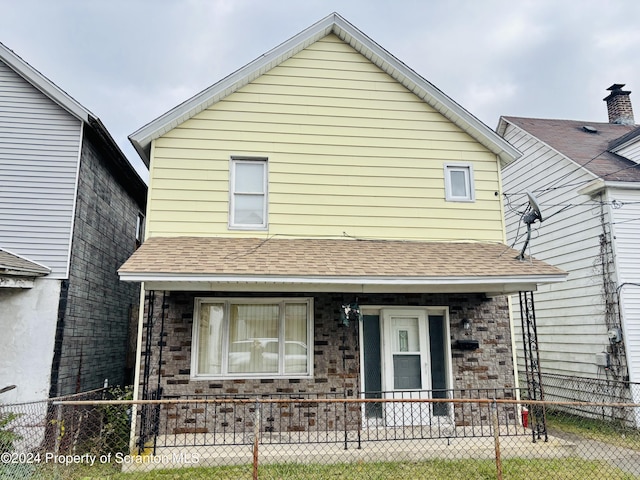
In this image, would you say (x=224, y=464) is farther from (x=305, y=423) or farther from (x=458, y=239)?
(x=458, y=239)

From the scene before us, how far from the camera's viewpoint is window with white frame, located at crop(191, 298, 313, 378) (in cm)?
720

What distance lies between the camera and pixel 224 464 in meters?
5.76

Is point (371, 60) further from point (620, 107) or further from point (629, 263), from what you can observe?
point (620, 107)

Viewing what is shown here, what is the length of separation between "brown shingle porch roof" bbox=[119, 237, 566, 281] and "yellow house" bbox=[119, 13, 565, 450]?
37mm

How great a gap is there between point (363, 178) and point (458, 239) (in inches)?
83.6

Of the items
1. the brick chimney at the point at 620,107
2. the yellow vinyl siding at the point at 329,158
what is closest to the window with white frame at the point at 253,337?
the yellow vinyl siding at the point at 329,158

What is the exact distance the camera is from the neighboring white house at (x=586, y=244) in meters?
8.81

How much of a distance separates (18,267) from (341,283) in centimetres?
487

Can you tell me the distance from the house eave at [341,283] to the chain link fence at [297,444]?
1639mm

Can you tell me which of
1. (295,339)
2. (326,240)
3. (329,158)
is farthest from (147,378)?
(329,158)

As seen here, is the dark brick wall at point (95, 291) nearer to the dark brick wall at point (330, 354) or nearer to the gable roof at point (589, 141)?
the dark brick wall at point (330, 354)

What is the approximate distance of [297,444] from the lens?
630cm

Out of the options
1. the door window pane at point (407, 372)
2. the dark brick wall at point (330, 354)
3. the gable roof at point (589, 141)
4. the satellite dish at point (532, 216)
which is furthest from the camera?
the gable roof at point (589, 141)

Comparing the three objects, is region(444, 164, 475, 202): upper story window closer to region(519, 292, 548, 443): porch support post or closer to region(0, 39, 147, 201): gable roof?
region(519, 292, 548, 443): porch support post
